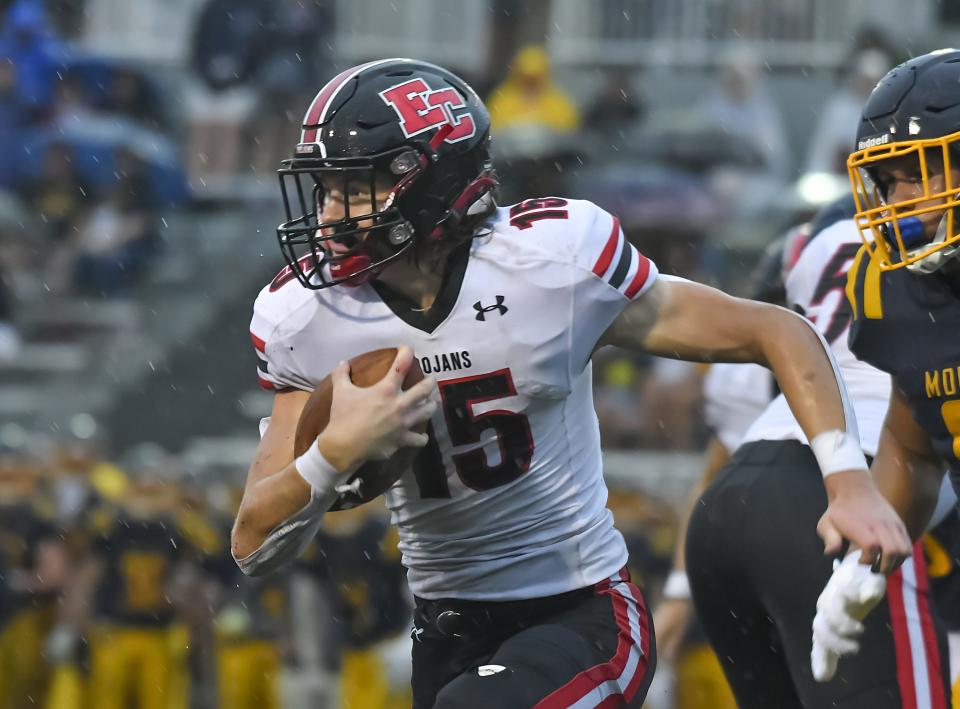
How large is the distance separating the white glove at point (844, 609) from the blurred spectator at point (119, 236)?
8.84m

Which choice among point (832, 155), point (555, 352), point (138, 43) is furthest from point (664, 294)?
point (138, 43)

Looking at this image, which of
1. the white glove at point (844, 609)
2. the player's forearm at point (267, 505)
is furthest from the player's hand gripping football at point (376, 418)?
the white glove at point (844, 609)

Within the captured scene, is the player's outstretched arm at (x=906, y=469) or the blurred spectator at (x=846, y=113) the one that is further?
the blurred spectator at (x=846, y=113)

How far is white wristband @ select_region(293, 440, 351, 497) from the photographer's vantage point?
10.4ft

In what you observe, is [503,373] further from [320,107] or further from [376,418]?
[320,107]

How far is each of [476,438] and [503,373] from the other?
16 centimetres

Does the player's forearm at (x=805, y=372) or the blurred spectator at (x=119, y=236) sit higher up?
the player's forearm at (x=805, y=372)

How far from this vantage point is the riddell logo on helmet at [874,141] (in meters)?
3.42

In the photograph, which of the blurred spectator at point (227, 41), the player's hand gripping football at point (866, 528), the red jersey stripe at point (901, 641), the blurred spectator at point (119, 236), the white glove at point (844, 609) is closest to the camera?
the player's hand gripping football at point (866, 528)

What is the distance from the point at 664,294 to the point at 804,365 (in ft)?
1.11

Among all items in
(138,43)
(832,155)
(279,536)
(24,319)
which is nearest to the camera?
(279,536)

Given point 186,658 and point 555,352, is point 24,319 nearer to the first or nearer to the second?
point 186,658

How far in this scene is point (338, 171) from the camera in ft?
11.2

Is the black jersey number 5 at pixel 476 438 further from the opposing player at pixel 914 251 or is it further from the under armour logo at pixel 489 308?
the opposing player at pixel 914 251
